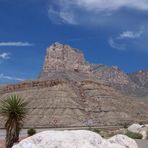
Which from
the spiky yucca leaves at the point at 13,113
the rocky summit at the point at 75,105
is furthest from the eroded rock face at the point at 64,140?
the rocky summit at the point at 75,105

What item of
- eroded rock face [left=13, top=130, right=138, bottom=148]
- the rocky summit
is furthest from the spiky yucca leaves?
the rocky summit

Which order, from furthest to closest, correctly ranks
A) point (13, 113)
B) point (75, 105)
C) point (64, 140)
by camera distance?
point (75, 105) < point (13, 113) < point (64, 140)

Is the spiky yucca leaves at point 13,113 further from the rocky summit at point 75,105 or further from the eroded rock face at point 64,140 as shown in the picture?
the rocky summit at point 75,105

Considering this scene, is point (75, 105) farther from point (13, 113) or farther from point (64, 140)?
point (64, 140)

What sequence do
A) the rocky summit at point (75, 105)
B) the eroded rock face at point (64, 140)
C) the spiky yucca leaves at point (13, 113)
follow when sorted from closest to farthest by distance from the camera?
the eroded rock face at point (64, 140), the spiky yucca leaves at point (13, 113), the rocky summit at point (75, 105)

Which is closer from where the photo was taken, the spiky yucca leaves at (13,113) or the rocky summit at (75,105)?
the spiky yucca leaves at (13,113)

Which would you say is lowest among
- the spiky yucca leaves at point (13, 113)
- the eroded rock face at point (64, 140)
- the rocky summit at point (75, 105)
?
the eroded rock face at point (64, 140)

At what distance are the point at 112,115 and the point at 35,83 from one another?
40550 mm

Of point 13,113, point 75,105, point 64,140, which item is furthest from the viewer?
point 75,105

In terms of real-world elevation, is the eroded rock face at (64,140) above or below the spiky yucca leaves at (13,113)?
below

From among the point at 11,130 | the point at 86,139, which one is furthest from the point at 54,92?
the point at 86,139

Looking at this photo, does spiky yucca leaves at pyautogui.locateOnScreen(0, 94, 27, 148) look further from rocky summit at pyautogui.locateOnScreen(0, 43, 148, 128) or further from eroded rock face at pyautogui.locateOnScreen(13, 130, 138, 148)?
rocky summit at pyautogui.locateOnScreen(0, 43, 148, 128)

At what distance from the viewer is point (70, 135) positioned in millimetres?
12320

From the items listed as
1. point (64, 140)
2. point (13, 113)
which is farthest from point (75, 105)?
point (64, 140)
